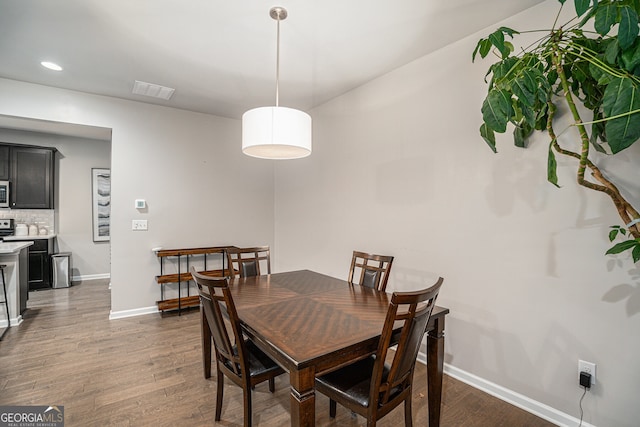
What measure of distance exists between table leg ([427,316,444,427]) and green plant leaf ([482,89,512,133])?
3.61ft

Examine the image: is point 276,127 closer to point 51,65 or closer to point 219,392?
point 219,392

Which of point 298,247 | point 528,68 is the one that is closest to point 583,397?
point 528,68

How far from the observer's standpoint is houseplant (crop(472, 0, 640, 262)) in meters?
1.23

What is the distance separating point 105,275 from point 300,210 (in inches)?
172

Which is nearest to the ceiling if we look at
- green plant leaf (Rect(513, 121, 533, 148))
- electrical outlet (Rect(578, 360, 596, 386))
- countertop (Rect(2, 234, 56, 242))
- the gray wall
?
the gray wall

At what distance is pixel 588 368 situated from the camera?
1.80m

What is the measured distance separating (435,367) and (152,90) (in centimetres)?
386

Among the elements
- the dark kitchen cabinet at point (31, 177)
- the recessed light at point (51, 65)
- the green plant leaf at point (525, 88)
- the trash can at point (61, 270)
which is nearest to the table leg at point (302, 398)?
the green plant leaf at point (525, 88)

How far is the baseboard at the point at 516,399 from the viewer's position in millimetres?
1881

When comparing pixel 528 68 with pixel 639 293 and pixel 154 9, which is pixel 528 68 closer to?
pixel 639 293

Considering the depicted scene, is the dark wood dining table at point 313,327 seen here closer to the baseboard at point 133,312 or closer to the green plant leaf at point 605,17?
the green plant leaf at point 605,17

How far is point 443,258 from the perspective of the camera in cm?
254

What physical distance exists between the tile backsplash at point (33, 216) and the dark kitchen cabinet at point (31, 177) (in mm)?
230

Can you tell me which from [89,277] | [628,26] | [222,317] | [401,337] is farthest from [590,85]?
[89,277]
